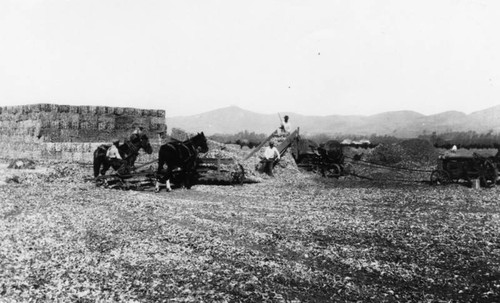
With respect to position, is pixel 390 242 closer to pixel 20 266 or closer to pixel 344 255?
pixel 344 255

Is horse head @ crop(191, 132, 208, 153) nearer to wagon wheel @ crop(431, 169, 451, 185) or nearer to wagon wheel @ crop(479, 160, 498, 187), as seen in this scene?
wagon wheel @ crop(431, 169, 451, 185)

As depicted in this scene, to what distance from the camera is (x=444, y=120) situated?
3782 inches

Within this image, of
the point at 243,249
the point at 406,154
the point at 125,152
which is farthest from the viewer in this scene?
the point at 406,154

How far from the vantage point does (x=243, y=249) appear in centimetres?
690

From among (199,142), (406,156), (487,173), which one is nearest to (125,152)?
(199,142)

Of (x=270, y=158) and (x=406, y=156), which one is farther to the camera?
(x=406, y=156)

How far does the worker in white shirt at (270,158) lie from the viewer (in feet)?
63.4

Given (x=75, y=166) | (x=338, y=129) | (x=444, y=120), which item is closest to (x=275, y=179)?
(x=75, y=166)

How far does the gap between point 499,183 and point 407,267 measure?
13774 millimetres

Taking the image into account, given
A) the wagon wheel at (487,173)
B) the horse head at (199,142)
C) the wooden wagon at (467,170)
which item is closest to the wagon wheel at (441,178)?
the wooden wagon at (467,170)

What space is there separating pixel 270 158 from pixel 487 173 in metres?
8.33

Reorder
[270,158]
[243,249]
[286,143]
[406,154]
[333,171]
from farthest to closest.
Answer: [406,154] < [286,143] < [333,171] < [270,158] < [243,249]

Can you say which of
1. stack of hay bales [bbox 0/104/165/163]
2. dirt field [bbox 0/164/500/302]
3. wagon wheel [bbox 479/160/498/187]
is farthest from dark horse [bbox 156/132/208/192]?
wagon wheel [bbox 479/160/498/187]

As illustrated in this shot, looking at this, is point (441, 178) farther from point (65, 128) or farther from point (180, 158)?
point (65, 128)
